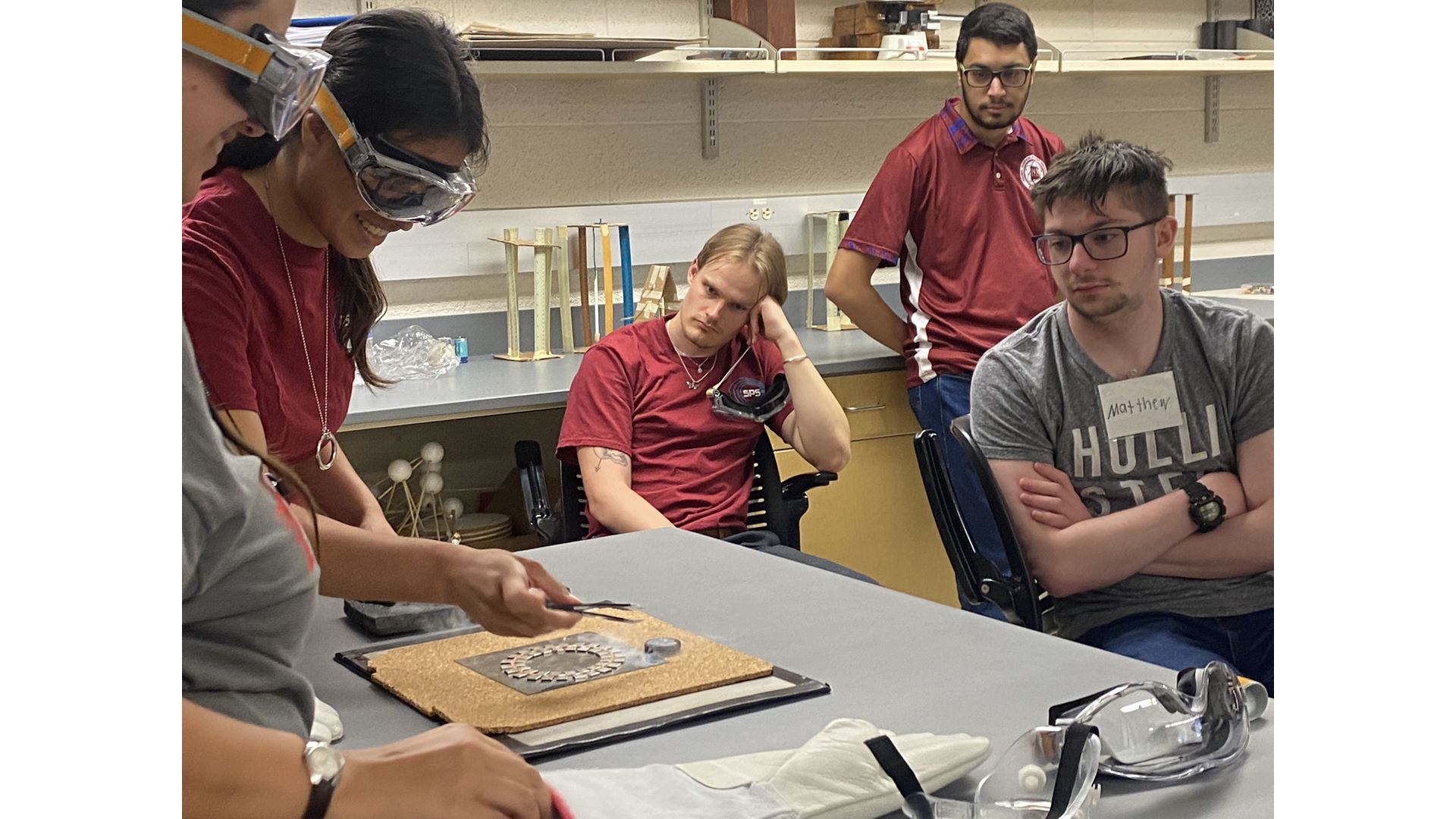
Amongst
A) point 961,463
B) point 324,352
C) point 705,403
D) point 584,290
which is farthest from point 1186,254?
point 324,352

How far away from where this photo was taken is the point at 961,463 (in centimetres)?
205

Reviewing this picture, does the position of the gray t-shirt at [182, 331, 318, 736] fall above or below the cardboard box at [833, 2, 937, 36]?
below

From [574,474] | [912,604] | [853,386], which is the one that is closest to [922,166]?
[853,386]

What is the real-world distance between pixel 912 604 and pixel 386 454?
174cm

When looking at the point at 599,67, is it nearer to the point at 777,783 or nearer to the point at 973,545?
the point at 973,545

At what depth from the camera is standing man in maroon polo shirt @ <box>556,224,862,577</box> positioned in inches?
81.9

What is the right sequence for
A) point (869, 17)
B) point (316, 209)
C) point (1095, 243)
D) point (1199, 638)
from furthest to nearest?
point (869, 17) < point (1095, 243) < point (1199, 638) < point (316, 209)

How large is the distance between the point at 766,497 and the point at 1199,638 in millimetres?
819

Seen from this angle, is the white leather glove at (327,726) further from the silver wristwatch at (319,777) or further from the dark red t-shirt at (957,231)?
the dark red t-shirt at (957,231)

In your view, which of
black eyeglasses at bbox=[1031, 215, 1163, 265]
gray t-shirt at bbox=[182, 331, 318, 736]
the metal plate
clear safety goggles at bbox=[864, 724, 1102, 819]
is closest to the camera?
gray t-shirt at bbox=[182, 331, 318, 736]

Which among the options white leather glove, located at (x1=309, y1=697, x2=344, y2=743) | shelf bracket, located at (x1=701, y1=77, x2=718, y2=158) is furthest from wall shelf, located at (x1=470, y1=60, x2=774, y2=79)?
white leather glove, located at (x1=309, y1=697, x2=344, y2=743)

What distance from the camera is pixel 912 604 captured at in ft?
3.78

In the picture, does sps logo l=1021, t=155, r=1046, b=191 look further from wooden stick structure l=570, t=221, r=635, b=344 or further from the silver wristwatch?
the silver wristwatch
